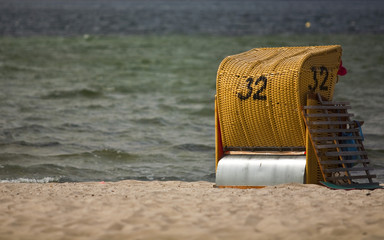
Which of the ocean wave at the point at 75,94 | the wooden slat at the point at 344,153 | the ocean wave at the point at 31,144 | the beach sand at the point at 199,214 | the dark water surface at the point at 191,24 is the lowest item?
the ocean wave at the point at 31,144

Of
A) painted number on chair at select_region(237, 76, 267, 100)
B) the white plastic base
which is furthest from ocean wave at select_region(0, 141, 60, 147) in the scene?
painted number on chair at select_region(237, 76, 267, 100)

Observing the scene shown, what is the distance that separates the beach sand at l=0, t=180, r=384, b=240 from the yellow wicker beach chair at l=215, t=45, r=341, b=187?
409mm

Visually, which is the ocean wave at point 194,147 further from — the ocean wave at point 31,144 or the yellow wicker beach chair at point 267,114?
the yellow wicker beach chair at point 267,114

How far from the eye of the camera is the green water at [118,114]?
11363mm

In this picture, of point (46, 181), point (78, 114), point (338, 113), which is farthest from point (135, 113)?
point (338, 113)

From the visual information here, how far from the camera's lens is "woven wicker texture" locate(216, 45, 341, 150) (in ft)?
24.9

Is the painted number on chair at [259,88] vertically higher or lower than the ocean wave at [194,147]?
higher

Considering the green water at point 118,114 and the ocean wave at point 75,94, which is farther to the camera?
the ocean wave at point 75,94

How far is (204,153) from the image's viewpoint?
40.6 ft

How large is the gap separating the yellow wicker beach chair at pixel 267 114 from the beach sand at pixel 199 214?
1.34 feet

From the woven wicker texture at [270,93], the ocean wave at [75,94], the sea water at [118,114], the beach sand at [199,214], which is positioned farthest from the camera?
the ocean wave at [75,94]

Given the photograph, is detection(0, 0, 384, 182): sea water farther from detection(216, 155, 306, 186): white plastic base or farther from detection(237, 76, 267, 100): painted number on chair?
detection(237, 76, 267, 100): painted number on chair

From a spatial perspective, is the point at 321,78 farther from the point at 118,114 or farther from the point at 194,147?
the point at 118,114

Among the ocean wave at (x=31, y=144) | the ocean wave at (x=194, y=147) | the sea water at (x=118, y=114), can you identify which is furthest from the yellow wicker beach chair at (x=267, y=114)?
the ocean wave at (x=31, y=144)
